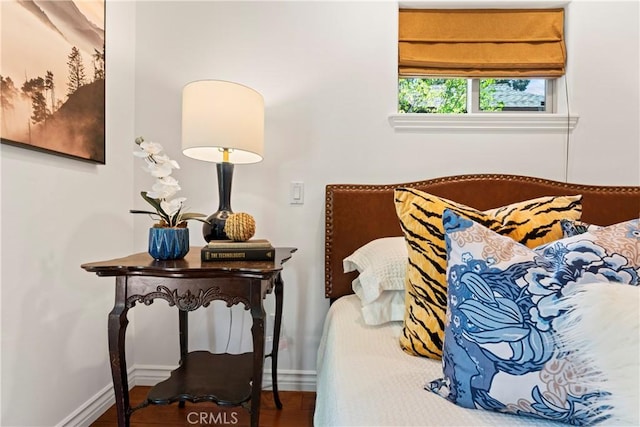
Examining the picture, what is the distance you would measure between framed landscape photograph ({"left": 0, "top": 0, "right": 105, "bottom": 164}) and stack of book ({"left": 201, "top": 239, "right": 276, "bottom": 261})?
0.67 meters

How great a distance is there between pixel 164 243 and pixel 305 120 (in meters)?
0.91

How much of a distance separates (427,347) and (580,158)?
1361mm

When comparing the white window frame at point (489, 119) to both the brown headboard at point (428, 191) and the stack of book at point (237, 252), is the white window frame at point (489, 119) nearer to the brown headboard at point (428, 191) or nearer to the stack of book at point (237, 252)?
the brown headboard at point (428, 191)

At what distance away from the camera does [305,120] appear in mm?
1743

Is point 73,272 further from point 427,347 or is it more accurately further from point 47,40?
point 427,347

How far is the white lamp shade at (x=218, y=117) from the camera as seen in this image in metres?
1.35

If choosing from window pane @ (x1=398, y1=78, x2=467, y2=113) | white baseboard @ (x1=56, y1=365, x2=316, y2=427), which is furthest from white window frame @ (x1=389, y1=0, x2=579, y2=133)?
white baseboard @ (x1=56, y1=365, x2=316, y2=427)

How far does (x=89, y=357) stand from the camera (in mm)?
1482

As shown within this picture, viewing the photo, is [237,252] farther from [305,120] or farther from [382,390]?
[305,120]

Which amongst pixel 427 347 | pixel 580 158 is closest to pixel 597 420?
pixel 427 347

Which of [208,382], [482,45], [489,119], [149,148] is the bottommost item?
[208,382]

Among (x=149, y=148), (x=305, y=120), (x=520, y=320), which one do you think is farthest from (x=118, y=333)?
(x=305, y=120)

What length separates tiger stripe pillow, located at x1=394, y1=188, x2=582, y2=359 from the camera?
0.95 metres
